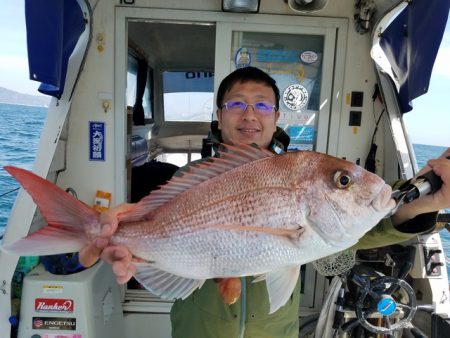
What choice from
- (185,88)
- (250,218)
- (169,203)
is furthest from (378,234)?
(185,88)

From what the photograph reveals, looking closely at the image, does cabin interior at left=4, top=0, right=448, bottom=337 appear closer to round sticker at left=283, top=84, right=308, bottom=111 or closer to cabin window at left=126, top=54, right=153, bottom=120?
round sticker at left=283, top=84, right=308, bottom=111

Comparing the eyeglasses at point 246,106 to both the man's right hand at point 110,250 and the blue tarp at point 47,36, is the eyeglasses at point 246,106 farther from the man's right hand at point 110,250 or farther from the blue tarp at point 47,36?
the blue tarp at point 47,36

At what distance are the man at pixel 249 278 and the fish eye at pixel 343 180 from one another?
39 centimetres

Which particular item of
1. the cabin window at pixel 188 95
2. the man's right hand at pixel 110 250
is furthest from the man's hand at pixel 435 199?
the cabin window at pixel 188 95

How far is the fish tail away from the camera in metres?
1.09

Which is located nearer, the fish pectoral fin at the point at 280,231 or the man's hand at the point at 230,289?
the fish pectoral fin at the point at 280,231

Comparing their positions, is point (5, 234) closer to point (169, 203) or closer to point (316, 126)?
point (169, 203)

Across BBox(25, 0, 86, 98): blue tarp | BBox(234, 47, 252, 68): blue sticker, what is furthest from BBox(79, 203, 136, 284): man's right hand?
BBox(234, 47, 252, 68): blue sticker

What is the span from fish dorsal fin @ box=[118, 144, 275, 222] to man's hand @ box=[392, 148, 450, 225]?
574 millimetres

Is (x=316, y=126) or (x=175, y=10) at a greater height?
(x=175, y=10)

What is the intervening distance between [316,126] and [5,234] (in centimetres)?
273

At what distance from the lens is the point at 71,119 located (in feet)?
10.5

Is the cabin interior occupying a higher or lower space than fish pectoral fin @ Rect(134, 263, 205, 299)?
higher

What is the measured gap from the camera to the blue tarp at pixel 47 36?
2.15 metres
